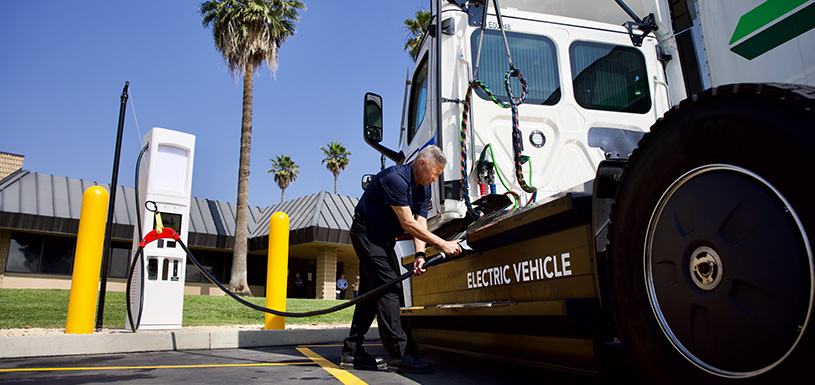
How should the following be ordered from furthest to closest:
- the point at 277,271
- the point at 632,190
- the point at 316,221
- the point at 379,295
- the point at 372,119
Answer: the point at 316,221 → the point at 277,271 → the point at 372,119 → the point at 379,295 → the point at 632,190

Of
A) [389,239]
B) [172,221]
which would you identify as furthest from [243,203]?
[389,239]

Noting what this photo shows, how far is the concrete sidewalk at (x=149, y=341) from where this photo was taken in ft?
16.5

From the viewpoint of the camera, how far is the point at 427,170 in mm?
3709

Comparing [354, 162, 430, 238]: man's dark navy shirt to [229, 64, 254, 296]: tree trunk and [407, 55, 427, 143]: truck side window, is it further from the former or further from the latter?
[229, 64, 254, 296]: tree trunk

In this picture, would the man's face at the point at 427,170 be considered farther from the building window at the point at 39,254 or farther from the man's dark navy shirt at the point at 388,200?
the building window at the point at 39,254

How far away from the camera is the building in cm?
1894

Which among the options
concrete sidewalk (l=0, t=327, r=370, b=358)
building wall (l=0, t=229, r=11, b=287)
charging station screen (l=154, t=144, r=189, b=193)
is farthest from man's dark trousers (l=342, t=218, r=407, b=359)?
building wall (l=0, t=229, r=11, b=287)

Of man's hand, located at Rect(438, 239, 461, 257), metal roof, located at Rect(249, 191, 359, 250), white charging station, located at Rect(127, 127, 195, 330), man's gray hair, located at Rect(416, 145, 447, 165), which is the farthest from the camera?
metal roof, located at Rect(249, 191, 359, 250)

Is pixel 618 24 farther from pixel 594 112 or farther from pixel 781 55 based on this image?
pixel 781 55

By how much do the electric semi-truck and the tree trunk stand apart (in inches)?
608

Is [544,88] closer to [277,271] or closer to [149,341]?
[277,271]

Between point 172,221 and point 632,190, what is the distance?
6.57 metres

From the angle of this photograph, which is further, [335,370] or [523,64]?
[523,64]

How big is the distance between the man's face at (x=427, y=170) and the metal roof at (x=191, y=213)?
1783 cm
